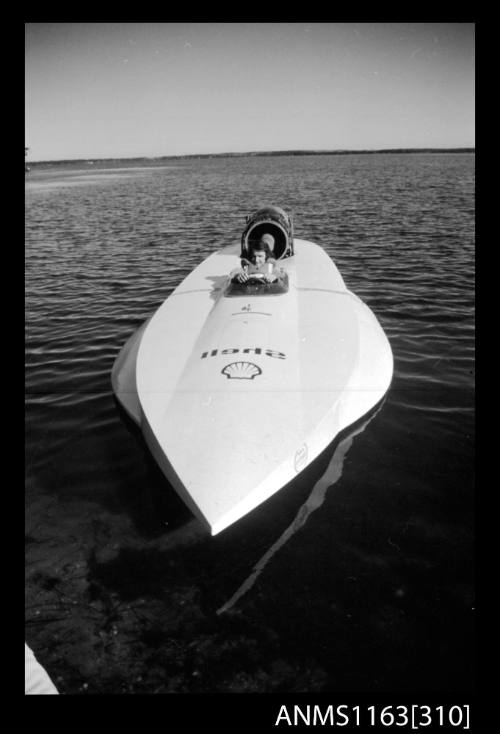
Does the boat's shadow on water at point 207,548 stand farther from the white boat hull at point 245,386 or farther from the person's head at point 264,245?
the person's head at point 264,245

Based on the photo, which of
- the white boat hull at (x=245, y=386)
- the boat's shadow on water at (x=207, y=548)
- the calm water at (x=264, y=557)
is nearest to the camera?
the calm water at (x=264, y=557)

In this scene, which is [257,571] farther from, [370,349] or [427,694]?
[370,349]

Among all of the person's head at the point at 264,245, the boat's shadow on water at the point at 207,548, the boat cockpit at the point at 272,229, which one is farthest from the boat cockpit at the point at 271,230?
the boat's shadow on water at the point at 207,548

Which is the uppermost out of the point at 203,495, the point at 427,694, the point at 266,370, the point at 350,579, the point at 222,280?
the point at 222,280

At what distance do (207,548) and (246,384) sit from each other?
6.84 ft

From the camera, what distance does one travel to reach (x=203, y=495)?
466cm

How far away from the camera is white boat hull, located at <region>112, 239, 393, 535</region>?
16.2 ft

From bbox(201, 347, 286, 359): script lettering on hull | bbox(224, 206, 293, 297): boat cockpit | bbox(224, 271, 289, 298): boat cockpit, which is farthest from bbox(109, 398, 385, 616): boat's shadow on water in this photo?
bbox(224, 206, 293, 297): boat cockpit

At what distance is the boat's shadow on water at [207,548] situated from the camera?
4570mm

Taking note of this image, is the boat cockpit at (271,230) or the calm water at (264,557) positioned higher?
the boat cockpit at (271,230)

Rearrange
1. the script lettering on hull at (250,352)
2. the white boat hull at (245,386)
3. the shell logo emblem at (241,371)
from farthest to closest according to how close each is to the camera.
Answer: the script lettering on hull at (250,352)
the shell logo emblem at (241,371)
the white boat hull at (245,386)

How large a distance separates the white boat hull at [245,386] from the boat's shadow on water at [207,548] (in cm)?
59

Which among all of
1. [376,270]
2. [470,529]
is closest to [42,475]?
[470,529]

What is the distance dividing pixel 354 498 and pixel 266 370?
204 cm
